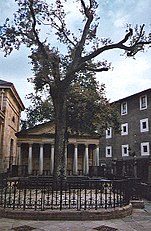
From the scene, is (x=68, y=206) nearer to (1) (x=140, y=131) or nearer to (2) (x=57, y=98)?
(2) (x=57, y=98)

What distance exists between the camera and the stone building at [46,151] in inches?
1211

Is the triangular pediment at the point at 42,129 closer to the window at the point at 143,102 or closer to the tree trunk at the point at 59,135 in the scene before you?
the window at the point at 143,102

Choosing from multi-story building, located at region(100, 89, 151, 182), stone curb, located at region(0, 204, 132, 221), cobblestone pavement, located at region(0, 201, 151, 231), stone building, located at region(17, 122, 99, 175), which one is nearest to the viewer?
cobblestone pavement, located at region(0, 201, 151, 231)

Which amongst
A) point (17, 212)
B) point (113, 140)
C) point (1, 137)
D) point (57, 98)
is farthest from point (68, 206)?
point (113, 140)

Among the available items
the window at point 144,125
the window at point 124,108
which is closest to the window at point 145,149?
the window at point 144,125

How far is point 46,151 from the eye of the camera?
34.2m

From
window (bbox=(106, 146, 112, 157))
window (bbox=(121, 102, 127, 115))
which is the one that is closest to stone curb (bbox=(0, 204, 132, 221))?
window (bbox=(121, 102, 127, 115))

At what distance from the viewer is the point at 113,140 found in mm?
36938

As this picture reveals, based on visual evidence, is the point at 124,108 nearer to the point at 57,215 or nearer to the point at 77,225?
the point at 57,215

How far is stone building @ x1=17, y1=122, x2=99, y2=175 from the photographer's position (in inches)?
1211

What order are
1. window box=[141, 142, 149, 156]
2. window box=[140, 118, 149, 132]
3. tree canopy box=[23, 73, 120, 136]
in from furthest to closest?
1. window box=[140, 118, 149, 132]
2. window box=[141, 142, 149, 156]
3. tree canopy box=[23, 73, 120, 136]

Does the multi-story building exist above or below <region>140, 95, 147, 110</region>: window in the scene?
below

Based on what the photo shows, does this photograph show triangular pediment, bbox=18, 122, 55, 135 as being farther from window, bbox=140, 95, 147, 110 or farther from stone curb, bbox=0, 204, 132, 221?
stone curb, bbox=0, 204, 132, 221

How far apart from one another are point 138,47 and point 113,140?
23807 millimetres
